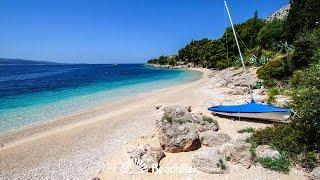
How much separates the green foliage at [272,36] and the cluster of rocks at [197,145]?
45.0 metres

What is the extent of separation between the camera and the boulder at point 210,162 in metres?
12.5

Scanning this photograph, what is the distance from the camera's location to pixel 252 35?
244 feet

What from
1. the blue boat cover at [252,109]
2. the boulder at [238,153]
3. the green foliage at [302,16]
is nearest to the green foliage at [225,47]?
the green foliage at [302,16]

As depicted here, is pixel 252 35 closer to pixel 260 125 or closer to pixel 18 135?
pixel 260 125

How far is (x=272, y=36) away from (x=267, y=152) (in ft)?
166

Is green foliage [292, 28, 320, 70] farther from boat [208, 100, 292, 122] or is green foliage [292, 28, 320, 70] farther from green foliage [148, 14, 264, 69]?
green foliage [148, 14, 264, 69]

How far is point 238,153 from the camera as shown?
13250 mm

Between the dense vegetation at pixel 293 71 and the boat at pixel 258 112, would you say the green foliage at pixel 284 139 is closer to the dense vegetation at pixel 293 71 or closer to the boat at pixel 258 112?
the dense vegetation at pixel 293 71

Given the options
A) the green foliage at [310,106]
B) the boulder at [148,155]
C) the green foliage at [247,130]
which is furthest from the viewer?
the green foliage at [247,130]

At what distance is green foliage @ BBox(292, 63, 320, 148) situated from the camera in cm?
1343

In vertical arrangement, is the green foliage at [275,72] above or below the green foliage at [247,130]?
above

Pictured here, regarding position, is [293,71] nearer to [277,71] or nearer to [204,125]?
[277,71]

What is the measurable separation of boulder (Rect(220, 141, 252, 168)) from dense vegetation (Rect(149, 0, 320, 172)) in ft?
2.20

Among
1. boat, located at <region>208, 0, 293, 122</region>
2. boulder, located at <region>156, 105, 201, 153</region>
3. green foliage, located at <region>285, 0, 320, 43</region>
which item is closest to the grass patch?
boulder, located at <region>156, 105, 201, 153</region>
